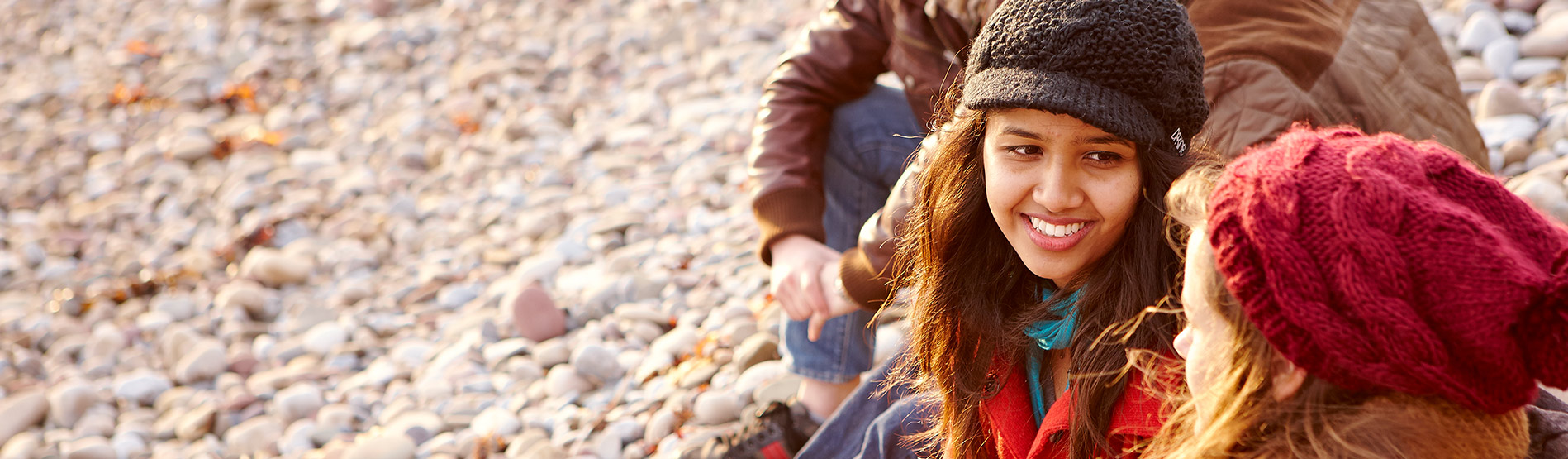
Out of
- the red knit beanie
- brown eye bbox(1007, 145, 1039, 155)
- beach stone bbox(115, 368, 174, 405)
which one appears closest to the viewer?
the red knit beanie

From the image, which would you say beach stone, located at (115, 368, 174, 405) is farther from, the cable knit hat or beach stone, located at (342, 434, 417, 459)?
the cable knit hat

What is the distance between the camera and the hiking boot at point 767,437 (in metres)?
2.65

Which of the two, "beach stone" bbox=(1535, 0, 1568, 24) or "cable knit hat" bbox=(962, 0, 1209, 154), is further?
"beach stone" bbox=(1535, 0, 1568, 24)

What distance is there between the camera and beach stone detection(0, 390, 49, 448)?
146 inches

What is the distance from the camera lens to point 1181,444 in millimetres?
1378

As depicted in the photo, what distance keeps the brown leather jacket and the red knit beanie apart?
0.65 m

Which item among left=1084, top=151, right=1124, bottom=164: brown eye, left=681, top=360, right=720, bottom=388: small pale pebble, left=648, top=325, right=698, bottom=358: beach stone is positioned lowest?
left=681, top=360, right=720, bottom=388: small pale pebble

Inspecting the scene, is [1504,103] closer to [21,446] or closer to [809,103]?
[809,103]

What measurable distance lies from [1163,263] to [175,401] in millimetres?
3406

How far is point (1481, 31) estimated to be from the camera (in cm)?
368

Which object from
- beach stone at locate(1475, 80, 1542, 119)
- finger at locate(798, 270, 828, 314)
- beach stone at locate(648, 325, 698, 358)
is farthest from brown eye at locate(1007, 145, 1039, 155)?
beach stone at locate(1475, 80, 1542, 119)

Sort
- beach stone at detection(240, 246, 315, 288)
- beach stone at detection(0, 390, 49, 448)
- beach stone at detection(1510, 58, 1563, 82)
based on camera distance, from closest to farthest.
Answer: beach stone at detection(1510, 58, 1563, 82) → beach stone at detection(0, 390, 49, 448) → beach stone at detection(240, 246, 315, 288)

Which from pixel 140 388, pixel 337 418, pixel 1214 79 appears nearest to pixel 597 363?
pixel 337 418

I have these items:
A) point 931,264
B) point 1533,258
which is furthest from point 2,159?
point 1533,258
